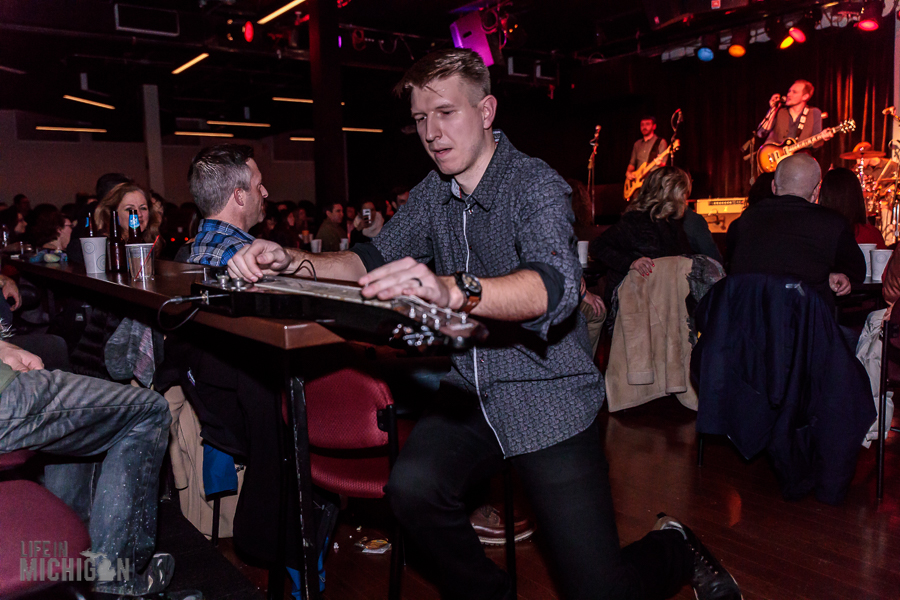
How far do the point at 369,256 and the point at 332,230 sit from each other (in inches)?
216

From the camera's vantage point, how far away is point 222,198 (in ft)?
7.84

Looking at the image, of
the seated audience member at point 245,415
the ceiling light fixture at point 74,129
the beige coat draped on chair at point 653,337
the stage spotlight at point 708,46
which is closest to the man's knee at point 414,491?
the seated audience member at point 245,415

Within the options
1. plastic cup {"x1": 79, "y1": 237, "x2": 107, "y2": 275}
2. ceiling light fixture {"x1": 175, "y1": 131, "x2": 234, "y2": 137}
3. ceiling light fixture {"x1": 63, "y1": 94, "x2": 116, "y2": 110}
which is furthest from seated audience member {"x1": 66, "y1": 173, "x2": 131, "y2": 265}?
→ ceiling light fixture {"x1": 175, "y1": 131, "x2": 234, "y2": 137}

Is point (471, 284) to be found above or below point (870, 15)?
below

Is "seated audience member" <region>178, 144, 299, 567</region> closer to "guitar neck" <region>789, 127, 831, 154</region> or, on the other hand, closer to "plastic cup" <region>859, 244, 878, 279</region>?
"plastic cup" <region>859, 244, 878, 279</region>

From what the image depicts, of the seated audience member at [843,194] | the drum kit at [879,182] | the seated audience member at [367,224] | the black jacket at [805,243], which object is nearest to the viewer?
the black jacket at [805,243]

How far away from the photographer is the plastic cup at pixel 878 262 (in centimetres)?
318

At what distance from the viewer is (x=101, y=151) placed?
16.4 m

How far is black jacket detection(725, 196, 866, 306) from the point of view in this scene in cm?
295

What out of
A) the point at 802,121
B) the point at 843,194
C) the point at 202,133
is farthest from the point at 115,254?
the point at 202,133

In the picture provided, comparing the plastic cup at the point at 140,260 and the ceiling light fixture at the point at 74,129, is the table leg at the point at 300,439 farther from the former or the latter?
the ceiling light fixture at the point at 74,129

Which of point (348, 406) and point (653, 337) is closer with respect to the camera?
point (348, 406)

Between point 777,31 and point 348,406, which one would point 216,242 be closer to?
point 348,406

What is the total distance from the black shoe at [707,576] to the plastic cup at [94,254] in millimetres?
2156
